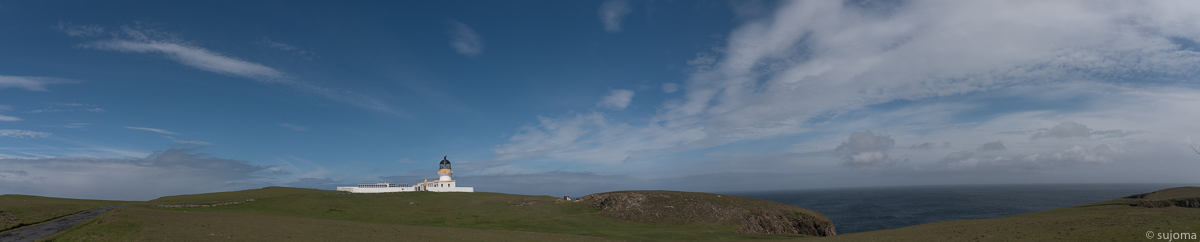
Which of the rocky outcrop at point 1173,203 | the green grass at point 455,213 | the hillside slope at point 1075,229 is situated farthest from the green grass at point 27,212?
the rocky outcrop at point 1173,203

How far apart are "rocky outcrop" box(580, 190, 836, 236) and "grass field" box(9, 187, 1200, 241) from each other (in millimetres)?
2059

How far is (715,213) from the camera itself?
163 feet

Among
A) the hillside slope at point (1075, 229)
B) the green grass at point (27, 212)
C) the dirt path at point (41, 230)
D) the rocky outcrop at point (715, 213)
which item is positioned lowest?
the rocky outcrop at point (715, 213)

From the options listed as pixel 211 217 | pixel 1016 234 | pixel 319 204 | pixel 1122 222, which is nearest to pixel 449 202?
pixel 319 204

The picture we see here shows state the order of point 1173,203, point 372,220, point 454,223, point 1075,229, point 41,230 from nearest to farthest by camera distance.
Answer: point 41,230 < point 1075,229 < point 372,220 < point 454,223 < point 1173,203

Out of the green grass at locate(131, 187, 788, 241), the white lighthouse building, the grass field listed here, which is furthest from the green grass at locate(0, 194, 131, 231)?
the white lighthouse building

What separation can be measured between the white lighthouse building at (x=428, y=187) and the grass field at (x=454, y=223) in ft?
32.5

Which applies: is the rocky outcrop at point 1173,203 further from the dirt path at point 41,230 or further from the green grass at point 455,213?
the dirt path at point 41,230

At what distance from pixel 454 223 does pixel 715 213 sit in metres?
30.1

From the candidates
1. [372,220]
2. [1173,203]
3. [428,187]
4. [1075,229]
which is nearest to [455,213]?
[372,220]

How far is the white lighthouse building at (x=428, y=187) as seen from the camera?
66062 mm

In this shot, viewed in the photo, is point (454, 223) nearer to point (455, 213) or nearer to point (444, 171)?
point (455, 213)

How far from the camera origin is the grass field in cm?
2366

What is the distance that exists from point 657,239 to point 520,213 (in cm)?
1881
